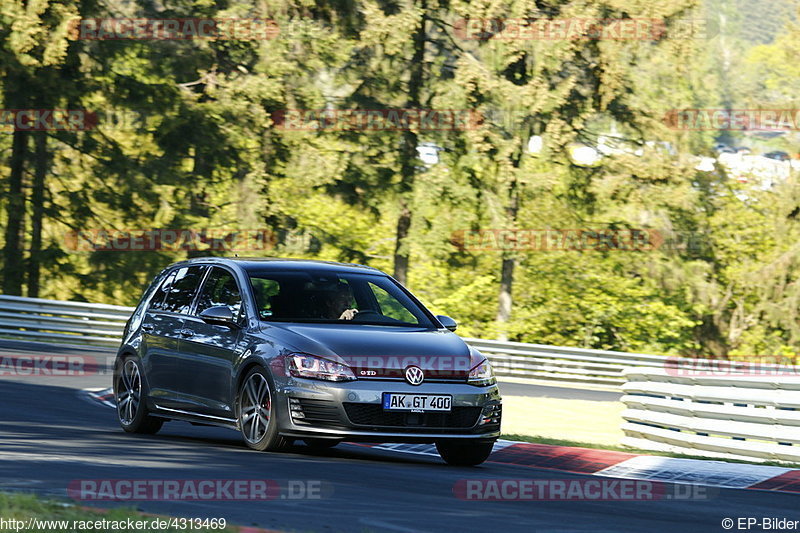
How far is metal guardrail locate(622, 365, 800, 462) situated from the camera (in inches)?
496

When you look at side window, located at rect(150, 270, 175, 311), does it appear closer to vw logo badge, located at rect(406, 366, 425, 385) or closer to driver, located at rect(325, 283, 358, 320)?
driver, located at rect(325, 283, 358, 320)

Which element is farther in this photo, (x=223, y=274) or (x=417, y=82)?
(x=417, y=82)

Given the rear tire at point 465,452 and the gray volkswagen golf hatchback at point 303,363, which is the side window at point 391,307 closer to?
the gray volkswagen golf hatchback at point 303,363

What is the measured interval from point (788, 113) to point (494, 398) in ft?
114

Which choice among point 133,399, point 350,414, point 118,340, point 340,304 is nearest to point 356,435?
point 350,414

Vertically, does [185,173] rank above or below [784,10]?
below

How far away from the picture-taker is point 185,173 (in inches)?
1512

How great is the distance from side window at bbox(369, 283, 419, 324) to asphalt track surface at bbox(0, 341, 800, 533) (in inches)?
46.4

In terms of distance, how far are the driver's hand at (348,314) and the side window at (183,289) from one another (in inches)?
59.6

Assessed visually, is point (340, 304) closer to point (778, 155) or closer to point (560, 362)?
point (560, 362)

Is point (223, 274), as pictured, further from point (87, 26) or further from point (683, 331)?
point (683, 331)

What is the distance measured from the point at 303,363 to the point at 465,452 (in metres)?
1.64

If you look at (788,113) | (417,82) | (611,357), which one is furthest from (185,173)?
(788,113)

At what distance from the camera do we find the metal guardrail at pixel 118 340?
27.7m
